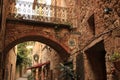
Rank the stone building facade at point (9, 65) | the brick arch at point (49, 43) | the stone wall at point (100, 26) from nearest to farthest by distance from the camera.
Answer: the stone wall at point (100, 26) → the brick arch at point (49, 43) → the stone building facade at point (9, 65)

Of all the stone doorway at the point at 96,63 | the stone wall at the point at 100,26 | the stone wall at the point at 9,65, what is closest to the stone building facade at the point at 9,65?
the stone wall at the point at 9,65

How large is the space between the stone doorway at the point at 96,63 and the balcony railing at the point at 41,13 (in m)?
3.39

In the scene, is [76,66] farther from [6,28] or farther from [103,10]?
[6,28]

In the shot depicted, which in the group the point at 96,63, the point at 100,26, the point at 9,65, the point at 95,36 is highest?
the point at 100,26

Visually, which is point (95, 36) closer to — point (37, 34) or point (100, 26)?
point (100, 26)

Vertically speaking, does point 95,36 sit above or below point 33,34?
below

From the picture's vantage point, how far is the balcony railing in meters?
10.5

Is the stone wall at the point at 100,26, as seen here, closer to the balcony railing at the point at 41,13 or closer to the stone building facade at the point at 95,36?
the stone building facade at the point at 95,36

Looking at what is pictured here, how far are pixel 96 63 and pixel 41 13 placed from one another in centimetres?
486

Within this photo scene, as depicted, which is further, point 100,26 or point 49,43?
point 49,43

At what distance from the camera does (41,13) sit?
35.6 ft

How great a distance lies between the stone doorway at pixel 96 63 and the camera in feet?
23.0

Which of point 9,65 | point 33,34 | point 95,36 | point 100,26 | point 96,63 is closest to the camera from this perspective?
point 100,26

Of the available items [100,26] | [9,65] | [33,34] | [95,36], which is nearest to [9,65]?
[9,65]
